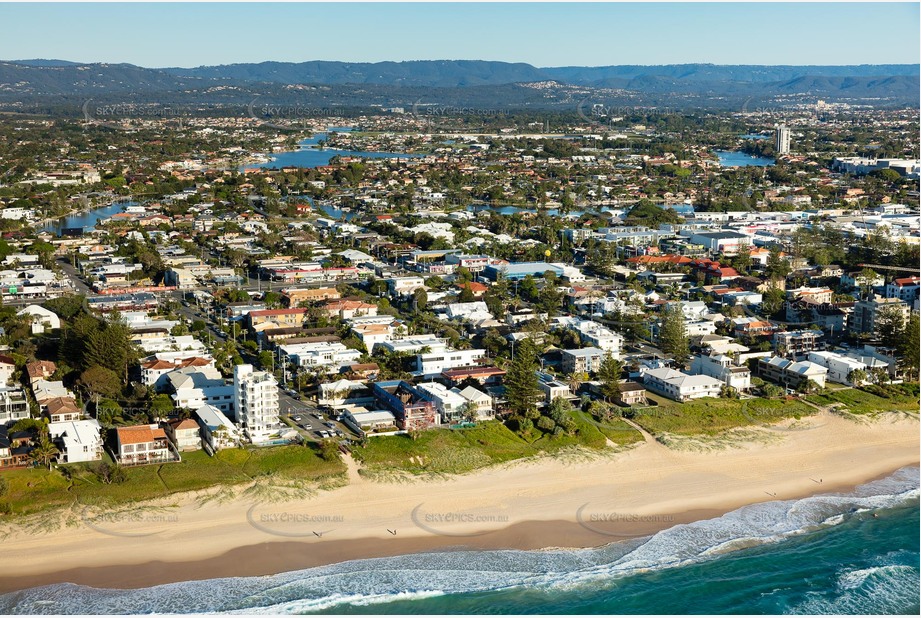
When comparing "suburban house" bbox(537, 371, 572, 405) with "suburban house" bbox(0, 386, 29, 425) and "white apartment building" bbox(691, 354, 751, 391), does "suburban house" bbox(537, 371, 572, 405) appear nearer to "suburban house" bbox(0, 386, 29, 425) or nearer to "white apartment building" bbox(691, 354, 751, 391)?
"white apartment building" bbox(691, 354, 751, 391)

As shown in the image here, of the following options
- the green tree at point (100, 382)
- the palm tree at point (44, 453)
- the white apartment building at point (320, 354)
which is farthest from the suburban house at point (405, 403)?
the palm tree at point (44, 453)

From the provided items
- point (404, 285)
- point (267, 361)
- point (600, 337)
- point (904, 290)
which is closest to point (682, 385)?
point (600, 337)

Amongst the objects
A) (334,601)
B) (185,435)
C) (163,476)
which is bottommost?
(334,601)

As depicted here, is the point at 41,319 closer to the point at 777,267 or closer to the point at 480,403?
the point at 480,403

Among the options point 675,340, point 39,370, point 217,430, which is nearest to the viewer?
point 217,430

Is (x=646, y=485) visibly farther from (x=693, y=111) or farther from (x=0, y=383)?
(x=693, y=111)

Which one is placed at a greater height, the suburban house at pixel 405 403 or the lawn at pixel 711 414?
the suburban house at pixel 405 403

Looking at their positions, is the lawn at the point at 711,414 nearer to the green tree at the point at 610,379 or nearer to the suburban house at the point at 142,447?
the green tree at the point at 610,379
